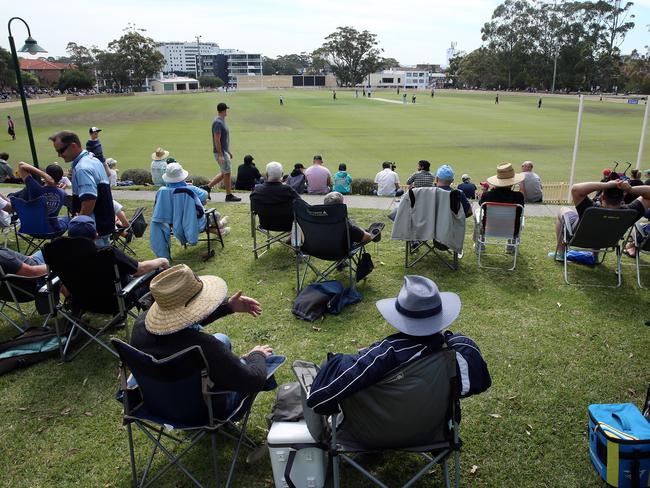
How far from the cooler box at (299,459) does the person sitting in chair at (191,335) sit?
330mm

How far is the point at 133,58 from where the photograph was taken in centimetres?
10631

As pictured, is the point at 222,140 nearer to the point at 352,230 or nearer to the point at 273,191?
the point at 273,191

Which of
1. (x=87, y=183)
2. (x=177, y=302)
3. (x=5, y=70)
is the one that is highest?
(x=5, y=70)

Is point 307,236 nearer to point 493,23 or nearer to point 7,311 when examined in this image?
point 7,311

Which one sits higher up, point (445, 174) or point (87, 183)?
point (87, 183)

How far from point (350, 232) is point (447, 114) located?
41172 mm

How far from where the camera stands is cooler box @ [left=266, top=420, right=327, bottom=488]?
2922 mm

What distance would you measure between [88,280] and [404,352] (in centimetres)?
301

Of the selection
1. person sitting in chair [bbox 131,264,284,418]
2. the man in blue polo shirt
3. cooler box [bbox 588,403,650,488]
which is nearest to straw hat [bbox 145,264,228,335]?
person sitting in chair [bbox 131,264,284,418]

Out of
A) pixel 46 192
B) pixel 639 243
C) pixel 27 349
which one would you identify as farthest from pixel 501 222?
pixel 46 192

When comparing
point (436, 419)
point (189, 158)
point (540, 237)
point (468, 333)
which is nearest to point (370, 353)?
point (436, 419)

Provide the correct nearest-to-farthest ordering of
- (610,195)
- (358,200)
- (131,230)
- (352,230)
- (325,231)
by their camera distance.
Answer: (325,231)
(352,230)
(610,195)
(131,230)
(358,200)

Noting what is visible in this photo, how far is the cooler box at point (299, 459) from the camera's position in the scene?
2.92 meters

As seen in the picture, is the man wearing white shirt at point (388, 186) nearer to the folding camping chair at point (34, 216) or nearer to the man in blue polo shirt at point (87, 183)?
the folding camping chair at point (34, 216)
